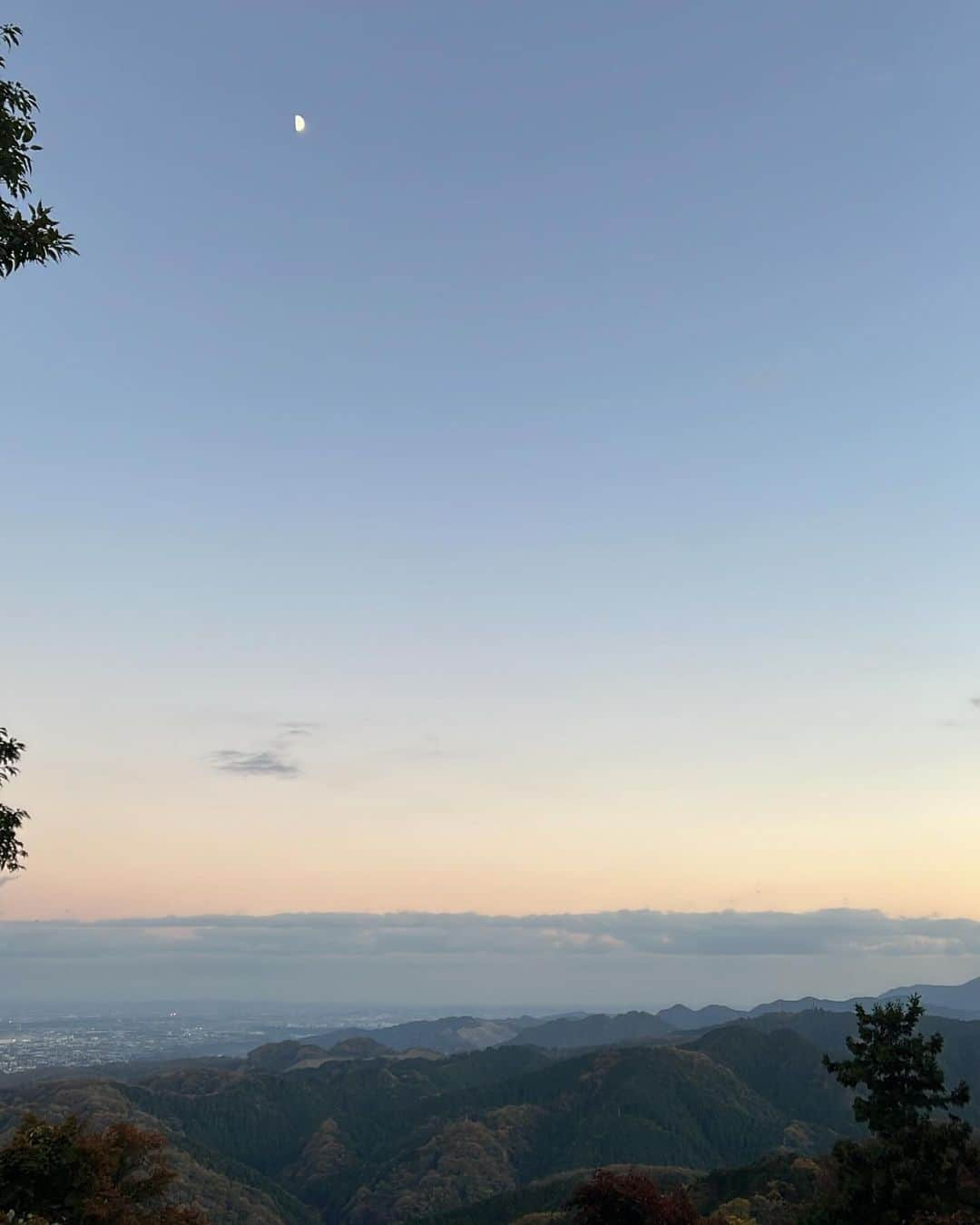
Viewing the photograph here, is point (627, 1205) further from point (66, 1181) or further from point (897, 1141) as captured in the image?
point (66, 1181)

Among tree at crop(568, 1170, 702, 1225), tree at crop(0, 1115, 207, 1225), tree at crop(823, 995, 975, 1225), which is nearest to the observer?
tree at crop(0, 1115, 207, 1225)

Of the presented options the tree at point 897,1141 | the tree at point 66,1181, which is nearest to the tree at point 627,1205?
the tree at point 897,1141

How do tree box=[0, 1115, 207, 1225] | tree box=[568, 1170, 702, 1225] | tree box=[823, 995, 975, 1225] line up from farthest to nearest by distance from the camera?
tree box=[568, 1170, 702, 1225] → tree box=[823, 995, 975, 1225] → tree box=[0, 1115, 207, 1225]

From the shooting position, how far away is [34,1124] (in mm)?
46875

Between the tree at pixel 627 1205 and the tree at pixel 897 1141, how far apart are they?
834 centimetres

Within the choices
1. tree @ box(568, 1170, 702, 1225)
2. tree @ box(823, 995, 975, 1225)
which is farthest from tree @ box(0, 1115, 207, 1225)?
tree @ box(823, 995, 975, 1225)

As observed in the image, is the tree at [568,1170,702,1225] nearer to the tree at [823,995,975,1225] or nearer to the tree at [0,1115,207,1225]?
the tree at [823,995,975,1225]

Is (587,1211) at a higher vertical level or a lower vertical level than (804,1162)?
higher

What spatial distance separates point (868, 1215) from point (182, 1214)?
119ft

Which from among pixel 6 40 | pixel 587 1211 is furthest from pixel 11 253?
pixel 587 1211

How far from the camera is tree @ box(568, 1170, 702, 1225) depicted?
4916cm

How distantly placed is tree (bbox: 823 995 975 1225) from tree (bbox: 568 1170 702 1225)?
27.3 ft

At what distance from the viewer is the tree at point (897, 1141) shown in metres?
44.8

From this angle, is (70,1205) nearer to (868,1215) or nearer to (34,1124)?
(34,1124)
